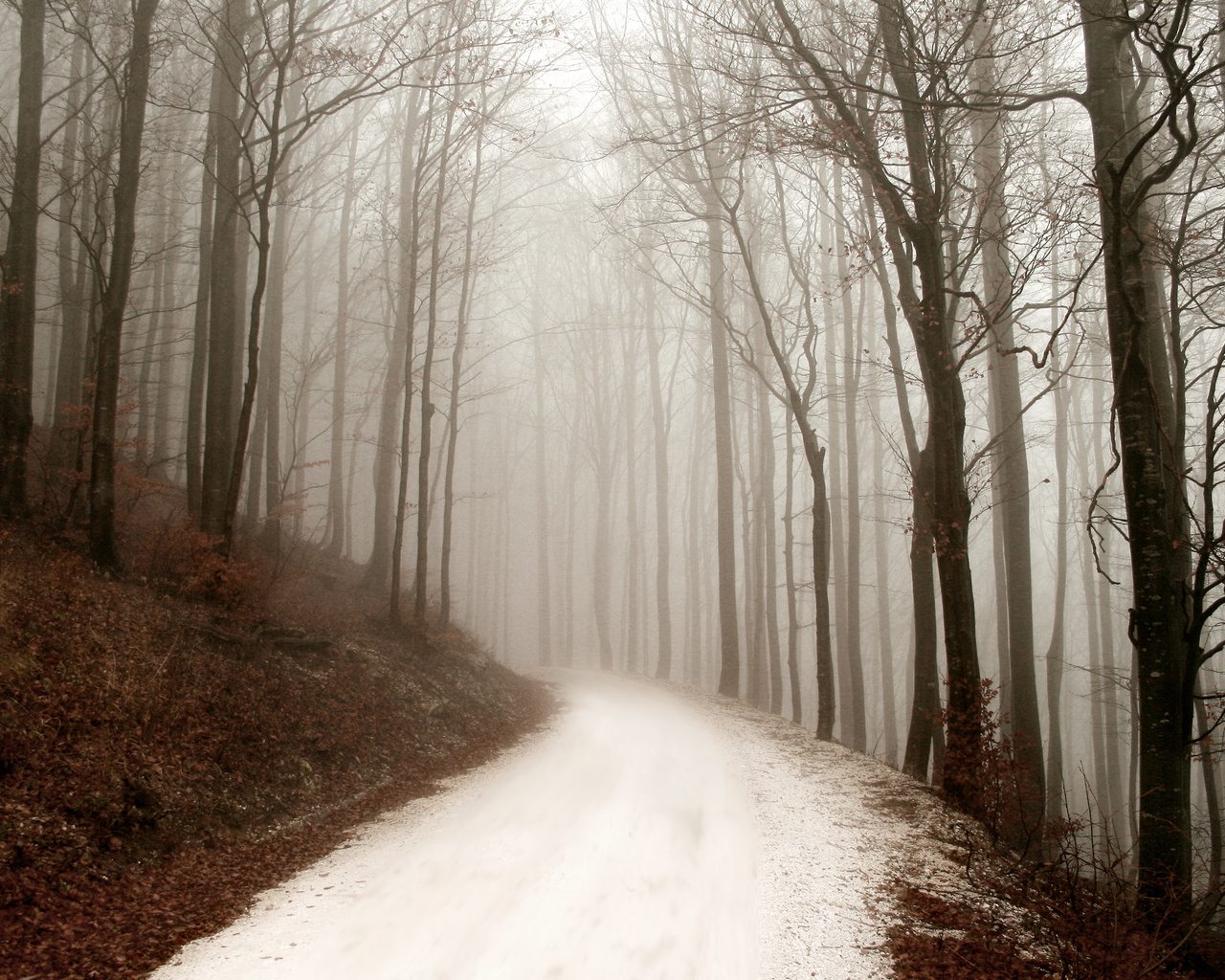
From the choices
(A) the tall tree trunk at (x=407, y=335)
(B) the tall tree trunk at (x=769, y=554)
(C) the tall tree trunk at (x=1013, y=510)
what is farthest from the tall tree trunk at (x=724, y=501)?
(C) the tall tree trunk at (x=1013, y=510)

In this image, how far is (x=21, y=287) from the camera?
8.89 metres

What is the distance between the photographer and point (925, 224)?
21.6 ft

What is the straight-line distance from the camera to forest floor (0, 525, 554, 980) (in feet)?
12.1

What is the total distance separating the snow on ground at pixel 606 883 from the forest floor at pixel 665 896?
0.05 feet

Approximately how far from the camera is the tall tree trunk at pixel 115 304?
24.9ft

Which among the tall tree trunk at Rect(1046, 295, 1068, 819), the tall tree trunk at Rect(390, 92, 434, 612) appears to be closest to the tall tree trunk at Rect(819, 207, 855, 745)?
the tall tree trunk at Rect(1046, 295, 1068, 819)

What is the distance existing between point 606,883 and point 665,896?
14.9 inches

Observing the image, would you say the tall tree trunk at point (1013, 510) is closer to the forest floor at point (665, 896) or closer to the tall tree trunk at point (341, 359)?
the forest floor at point (665, 896)

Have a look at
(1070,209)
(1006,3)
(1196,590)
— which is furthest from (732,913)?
(1006,3)

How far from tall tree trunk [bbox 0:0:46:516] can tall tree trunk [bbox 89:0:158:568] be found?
244mm

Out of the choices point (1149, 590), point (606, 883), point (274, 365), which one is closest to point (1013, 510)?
point (1149, 590)

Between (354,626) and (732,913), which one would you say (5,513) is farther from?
(732,913)

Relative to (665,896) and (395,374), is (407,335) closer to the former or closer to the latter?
(395,374)

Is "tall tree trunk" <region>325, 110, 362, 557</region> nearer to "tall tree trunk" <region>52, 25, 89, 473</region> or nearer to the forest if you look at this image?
the forest
